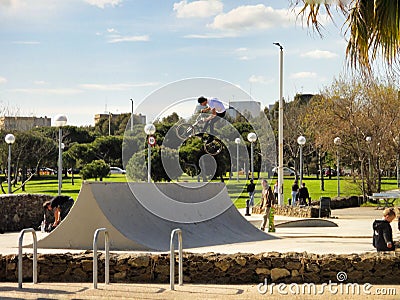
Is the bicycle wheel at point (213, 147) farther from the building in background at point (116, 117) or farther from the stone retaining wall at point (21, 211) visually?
the stone retaining wall at point (21, 211)

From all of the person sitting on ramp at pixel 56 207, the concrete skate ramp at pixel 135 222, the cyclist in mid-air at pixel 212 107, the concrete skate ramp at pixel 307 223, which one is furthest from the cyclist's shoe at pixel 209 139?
the person sitting on ramp at pixel 56 207

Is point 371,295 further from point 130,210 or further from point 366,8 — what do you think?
point 130,210

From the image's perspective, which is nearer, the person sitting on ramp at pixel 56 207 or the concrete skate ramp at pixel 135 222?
the concrete skate ramp at pixel 135 222

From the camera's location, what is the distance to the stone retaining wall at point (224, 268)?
1147 centimetres

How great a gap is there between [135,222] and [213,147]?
21.7 feet

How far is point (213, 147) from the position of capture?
2350 centimetres

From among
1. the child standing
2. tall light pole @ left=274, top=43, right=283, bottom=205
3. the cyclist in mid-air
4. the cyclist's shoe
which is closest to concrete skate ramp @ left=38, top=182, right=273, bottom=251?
the cyclist in mid-air

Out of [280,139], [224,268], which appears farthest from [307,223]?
[224,268]

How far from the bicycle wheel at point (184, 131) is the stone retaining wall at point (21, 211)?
464cm

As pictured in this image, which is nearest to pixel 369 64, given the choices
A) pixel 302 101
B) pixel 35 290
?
pixel 35 290

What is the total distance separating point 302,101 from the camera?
7125 centimetres

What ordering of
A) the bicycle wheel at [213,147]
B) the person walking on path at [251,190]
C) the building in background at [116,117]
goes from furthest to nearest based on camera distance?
1. the person walking on path at [251,190]
2. the building in background at [116,117]
3. the bicycle wheel at [213,147]

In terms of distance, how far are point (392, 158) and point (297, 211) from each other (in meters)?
21.0

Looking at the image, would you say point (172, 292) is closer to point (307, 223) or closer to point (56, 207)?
point (56, 207)
